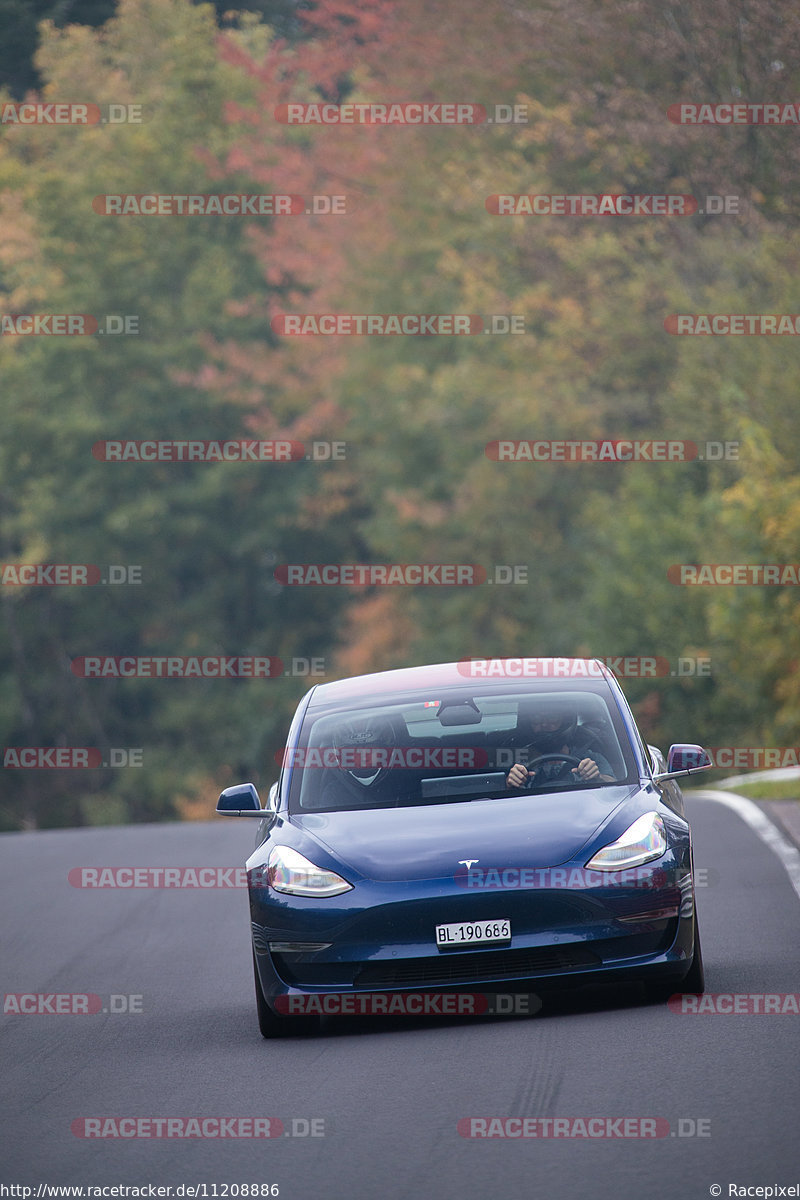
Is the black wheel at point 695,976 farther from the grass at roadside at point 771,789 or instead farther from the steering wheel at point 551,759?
the grass at roadside at point 771,789

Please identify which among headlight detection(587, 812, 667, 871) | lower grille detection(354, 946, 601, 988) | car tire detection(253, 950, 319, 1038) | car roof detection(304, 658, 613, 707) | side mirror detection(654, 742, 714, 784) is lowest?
car tire detection(253, 950, 319, 1038)

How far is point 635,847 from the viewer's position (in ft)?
28.2

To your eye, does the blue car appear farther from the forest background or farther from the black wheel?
the forest background

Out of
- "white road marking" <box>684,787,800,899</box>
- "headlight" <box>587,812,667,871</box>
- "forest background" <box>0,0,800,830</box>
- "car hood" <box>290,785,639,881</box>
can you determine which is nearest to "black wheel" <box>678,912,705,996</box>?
"headlight" <box>587,812,667,871</box>

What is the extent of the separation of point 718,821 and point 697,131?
65.8 ft

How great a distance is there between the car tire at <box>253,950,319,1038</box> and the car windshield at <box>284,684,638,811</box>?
1027mm

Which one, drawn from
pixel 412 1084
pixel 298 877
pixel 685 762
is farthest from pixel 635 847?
pixel 412 1084

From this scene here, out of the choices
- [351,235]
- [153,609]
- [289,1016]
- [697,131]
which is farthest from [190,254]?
[289,1016]

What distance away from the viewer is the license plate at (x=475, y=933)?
8406mm

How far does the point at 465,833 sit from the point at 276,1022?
1.29m

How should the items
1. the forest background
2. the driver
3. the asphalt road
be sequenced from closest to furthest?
the asphalt road → the driver → the forest background

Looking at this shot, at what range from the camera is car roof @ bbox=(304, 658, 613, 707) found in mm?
10086

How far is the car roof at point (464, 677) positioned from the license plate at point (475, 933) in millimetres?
1843

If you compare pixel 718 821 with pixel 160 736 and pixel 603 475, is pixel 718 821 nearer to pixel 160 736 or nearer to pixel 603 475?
pixel 603 475
